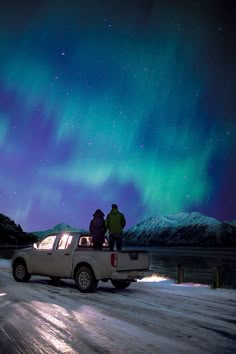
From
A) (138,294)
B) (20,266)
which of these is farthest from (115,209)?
(20,266)

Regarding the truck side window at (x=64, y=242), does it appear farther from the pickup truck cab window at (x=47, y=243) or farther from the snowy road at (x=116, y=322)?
the snowy road at (x=116, y=322)

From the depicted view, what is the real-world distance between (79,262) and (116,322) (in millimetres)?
5222

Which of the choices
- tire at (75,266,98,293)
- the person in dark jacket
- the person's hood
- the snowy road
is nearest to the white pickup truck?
tire at (75,266,98,293)

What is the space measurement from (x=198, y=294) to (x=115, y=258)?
9.03 feet

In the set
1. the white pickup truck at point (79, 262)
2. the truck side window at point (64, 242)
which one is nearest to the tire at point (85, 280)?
the white pickup truck at point (79, 262)

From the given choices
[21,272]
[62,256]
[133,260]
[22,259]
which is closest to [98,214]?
[62,256]

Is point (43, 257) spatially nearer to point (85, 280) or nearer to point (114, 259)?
point (85, 280)

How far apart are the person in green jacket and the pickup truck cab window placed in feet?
6.51

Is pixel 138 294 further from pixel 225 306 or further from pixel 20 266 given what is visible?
pixel 20 266

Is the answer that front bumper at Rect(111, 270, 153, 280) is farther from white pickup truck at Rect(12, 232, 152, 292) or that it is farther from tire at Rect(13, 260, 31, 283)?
tire at Rect(13, 260, 31, 283)

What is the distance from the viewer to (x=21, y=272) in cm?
1467

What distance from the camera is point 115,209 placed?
1388 centimetres

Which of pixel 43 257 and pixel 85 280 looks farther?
pixel 43 257

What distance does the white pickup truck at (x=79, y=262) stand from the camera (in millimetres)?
11906
